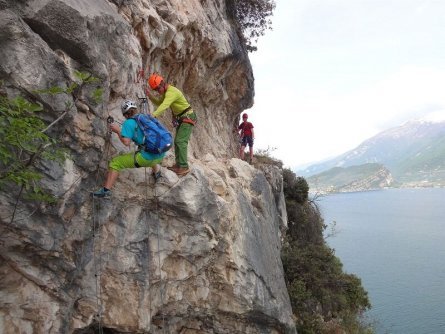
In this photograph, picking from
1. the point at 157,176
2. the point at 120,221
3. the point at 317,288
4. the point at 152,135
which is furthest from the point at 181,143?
the point at 317,288

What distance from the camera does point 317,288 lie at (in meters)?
16.7

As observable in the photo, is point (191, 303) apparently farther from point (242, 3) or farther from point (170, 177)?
point (242, 3)

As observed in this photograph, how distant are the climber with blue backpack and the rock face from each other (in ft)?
1.00

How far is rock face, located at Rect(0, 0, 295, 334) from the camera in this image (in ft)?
20.8

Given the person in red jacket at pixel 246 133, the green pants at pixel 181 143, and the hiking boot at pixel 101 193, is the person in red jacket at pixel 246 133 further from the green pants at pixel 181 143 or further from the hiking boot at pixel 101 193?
the hiking boot at pixel 101 193

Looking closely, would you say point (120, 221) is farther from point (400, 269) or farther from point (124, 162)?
point (400, 269)

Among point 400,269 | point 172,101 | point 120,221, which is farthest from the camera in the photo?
point 400,269

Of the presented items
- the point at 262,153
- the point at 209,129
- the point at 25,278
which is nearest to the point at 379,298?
the point at 262,153

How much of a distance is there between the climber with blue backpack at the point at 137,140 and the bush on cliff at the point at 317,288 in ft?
34.3

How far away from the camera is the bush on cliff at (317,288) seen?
15320mm

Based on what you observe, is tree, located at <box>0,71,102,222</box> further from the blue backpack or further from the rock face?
the blue backpack

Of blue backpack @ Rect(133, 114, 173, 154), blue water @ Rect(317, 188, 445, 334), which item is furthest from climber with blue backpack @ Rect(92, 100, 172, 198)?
blue water @ Rect(317, 188, 445, 334)

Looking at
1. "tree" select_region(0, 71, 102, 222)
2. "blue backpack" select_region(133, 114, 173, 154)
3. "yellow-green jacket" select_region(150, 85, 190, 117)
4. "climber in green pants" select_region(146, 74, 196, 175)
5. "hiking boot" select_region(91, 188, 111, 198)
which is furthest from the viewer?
"climber in green pants" select_region(146, 74, 196, 175)

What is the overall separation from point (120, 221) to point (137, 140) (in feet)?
6.06
